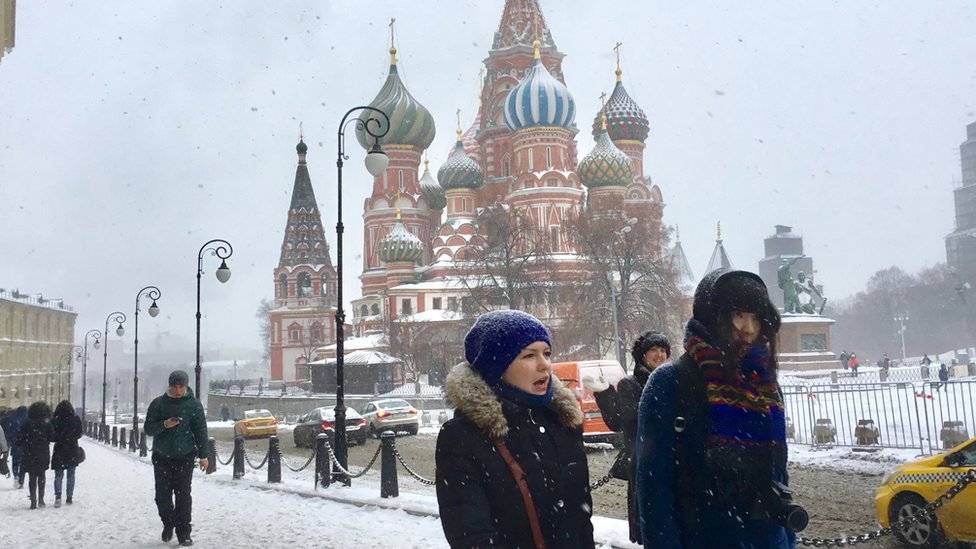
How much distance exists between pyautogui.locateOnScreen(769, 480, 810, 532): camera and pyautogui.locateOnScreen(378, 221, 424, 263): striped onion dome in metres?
52.6

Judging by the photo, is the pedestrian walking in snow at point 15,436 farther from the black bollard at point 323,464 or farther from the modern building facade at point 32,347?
the modern building facade at point 32,347

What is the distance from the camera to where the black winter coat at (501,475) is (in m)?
2.69

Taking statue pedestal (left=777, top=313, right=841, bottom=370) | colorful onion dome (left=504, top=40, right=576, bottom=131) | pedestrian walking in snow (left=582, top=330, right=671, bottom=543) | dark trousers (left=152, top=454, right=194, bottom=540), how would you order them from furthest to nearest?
1. colorful onion dome (left=504, top=40, right=576, bottom=131)
2. statue pedestal (left=777, top=313, right=841, bottom=370)
3. dark trousers (left=152, top=454, right=194, bottom=540)
4. pedestrian walking in snow (left=582, top=330, right=671, bottom=543)

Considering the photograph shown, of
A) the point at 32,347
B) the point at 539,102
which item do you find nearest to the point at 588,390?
the point at 539,102

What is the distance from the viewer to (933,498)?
6.95m

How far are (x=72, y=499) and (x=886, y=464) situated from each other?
11627 millimetres

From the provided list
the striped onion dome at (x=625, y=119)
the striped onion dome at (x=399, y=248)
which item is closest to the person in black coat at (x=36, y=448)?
the striped onion dome at (x=399, y=248)

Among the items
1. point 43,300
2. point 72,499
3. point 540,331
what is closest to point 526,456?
point 540,331

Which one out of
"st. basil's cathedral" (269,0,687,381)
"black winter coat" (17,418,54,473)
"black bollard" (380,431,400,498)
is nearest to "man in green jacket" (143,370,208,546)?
"black bollard" (380,431,400,498)

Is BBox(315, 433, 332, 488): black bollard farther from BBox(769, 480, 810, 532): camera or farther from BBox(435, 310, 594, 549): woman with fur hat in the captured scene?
BBox(769, 480, 810, 532): camera

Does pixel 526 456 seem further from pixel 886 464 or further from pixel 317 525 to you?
pixel 886 464

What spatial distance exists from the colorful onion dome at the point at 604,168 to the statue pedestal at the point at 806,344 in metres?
16.1

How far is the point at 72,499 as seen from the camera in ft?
37.5

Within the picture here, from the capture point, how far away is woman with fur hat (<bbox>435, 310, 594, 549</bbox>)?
8.89ft
